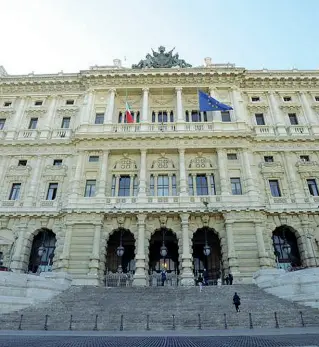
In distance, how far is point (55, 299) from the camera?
54.6ft

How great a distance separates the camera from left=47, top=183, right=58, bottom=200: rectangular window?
26609mm

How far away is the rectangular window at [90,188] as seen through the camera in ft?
84.9

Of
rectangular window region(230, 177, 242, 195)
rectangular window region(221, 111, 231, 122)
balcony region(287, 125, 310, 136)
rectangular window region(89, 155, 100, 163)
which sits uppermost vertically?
rectangular window region(221, 111, 231, 122)

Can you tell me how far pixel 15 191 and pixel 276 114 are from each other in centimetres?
2841

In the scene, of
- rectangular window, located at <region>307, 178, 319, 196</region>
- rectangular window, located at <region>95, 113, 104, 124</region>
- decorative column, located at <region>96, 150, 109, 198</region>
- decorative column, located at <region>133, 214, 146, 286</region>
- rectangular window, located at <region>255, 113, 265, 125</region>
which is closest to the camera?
decorative column, located at <region>133, 214, 146, 286</region>

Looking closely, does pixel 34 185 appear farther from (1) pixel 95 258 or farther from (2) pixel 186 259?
(2) pixel 186 259

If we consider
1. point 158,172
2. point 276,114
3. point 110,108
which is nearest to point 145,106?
point 110,108

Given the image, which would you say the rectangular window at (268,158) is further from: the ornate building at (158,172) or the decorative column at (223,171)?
the decorative column at (223,171)

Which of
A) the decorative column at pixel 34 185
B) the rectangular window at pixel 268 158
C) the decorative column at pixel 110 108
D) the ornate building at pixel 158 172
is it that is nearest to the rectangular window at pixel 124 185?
the ornate building at pixel 158 172

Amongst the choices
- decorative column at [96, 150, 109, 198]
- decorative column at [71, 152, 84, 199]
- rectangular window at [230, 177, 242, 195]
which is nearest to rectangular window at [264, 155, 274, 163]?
rectangular window at [230, 177, 242, 195]

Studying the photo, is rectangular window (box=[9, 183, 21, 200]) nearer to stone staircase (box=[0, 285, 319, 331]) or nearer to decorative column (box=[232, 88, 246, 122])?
stone staircase (box=[0, 285, 319, 331])

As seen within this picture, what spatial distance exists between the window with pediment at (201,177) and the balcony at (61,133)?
1332 cm

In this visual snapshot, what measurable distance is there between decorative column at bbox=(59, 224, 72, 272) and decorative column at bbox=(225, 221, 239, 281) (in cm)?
1311

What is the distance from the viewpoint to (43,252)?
25.0 m
